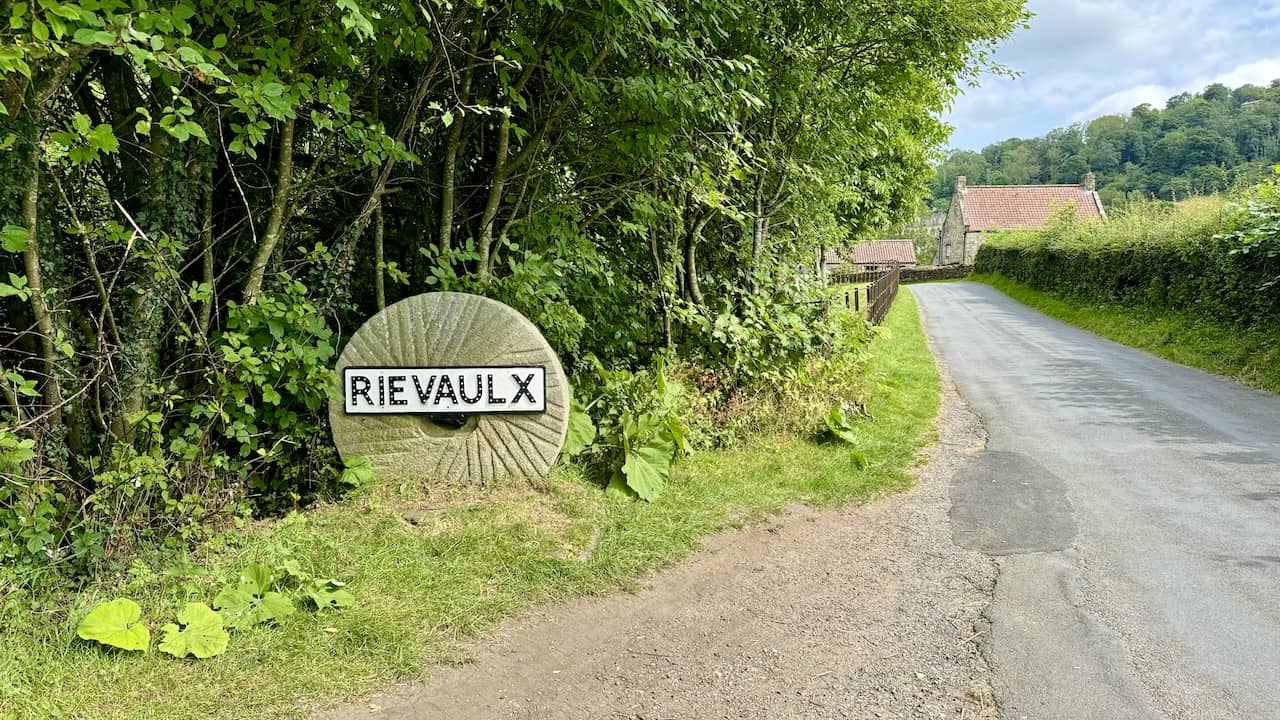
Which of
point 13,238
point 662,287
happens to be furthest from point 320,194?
point 662,287

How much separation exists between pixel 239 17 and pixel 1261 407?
35.6 feet

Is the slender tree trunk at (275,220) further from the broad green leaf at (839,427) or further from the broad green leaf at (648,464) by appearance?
the broad green leaf at (839,427)

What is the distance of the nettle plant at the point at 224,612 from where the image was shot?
3.05 meters

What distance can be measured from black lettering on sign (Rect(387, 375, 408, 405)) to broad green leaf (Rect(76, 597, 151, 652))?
200 centimetres

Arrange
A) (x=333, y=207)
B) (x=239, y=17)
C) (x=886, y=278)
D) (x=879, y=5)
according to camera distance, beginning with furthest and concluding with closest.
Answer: (x=886, y=278), (x=879, y=5), (x=333, y=207), (x=239, y=17)

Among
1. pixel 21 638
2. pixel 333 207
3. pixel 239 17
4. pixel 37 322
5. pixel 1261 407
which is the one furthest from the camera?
pixel 1261 407

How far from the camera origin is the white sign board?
16.2 ft

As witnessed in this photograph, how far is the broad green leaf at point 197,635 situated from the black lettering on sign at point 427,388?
1935mm

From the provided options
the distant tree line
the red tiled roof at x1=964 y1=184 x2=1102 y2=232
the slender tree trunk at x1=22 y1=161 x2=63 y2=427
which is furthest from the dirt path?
the red tiled roof at x1=964 y1=184 x2=1102 y2=232

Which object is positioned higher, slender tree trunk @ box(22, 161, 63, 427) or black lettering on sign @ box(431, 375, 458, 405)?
slender tree trunk @ box(22, 161, 63, 427)

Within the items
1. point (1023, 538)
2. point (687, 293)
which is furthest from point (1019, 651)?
point (687, 293)

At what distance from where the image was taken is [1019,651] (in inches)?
136

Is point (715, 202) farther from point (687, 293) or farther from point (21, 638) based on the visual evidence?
point (21, 638)

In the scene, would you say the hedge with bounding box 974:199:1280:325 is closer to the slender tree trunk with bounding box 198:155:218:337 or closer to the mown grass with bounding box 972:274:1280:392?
the mown grass with bounding box 972:274:1280:392
